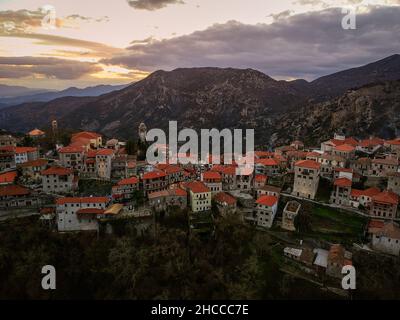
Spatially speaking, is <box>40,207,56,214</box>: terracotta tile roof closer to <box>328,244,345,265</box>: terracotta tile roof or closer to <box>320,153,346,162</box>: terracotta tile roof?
<box>328,244,345,265</box>: terracotta tile roof

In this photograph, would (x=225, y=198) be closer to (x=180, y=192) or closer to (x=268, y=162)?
(x=180, y=192)

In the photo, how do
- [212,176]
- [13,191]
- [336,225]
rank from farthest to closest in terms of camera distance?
[212,176] < [13,191] < [336,225]

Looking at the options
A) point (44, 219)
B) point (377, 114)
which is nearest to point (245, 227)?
→ point (44, 219)

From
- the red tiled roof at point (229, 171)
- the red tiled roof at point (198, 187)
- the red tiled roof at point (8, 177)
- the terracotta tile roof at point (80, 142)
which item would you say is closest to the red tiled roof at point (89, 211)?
the red tiled roof at point (198, 187)

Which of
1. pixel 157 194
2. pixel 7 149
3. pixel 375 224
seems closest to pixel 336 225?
pixel 375 224

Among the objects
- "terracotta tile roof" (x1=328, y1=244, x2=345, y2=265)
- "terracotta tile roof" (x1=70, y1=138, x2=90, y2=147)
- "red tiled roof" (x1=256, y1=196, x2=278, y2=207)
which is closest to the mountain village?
"terracotta tile roof" (x1=328, y1=244, x2=345, y2=265)

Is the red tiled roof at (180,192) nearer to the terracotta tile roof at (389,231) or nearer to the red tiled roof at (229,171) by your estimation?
the red tiled roof at (229,171)
